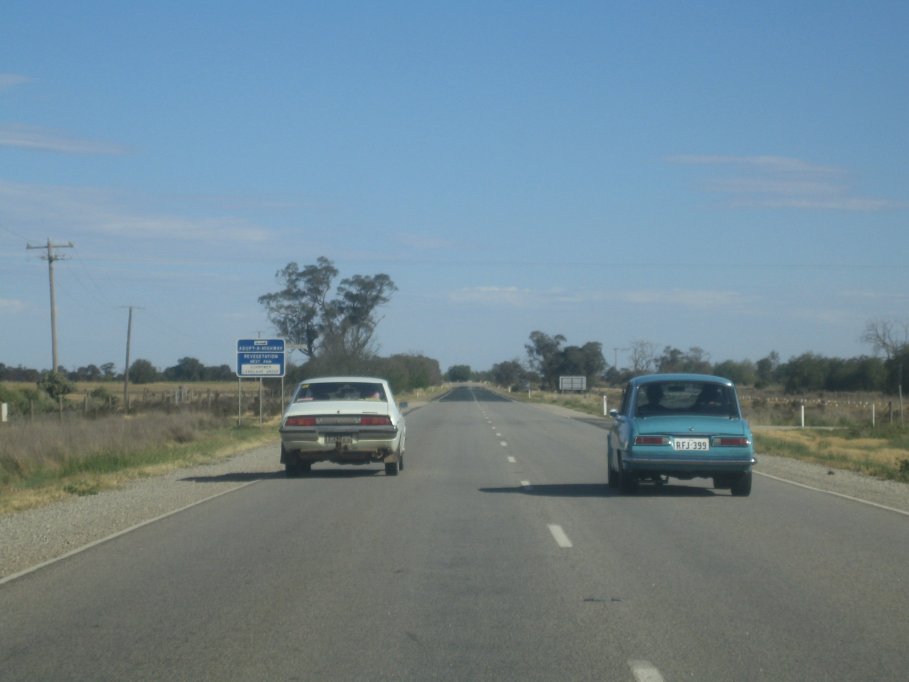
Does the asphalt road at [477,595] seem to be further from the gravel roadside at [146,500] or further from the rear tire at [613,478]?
the rear tire at [613,478]

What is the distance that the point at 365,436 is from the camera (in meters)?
20.4

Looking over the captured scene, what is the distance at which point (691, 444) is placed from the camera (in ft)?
54.7

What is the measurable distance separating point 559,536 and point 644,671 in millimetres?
5992

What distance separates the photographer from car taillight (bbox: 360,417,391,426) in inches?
805

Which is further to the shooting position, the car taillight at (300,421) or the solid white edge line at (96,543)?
the car taillight at (300,421)

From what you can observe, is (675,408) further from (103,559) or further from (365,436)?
(103,559)

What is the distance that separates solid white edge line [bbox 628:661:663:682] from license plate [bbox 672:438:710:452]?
9722 millimetres

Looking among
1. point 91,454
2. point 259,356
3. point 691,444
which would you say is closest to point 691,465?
point 691,444

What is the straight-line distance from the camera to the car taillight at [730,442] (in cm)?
1669

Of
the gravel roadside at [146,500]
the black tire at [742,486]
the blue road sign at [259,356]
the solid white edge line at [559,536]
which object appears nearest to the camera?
the solid white edge line at [559,536]

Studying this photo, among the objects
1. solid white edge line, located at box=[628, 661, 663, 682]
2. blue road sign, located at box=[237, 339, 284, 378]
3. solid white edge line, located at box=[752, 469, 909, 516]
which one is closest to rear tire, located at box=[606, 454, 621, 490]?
solid white edge line, located at box=[752, 469, 909, 516]

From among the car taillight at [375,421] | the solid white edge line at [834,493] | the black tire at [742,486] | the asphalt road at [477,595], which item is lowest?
the solid white edge line at [834,493]

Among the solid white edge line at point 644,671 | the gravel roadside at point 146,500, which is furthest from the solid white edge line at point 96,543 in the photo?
the solid white edge line at point 644,671

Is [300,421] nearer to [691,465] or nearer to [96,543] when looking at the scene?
[691,465]
